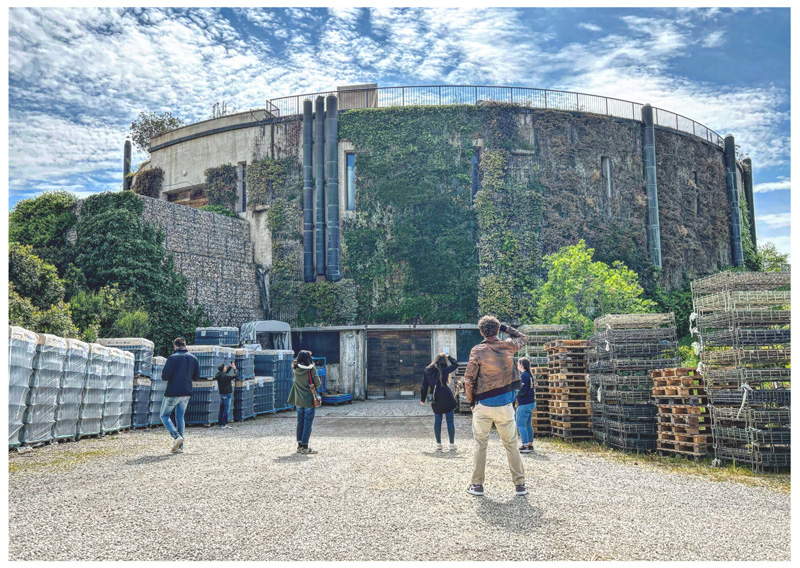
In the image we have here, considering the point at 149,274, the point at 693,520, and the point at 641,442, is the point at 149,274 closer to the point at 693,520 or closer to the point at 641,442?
the point at 641,442

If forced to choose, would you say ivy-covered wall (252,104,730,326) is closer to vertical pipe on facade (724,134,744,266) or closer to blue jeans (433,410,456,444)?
vertical pipe on facade (724,134,744,266)

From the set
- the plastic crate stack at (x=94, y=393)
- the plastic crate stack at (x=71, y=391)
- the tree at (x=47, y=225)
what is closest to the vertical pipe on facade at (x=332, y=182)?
the tree at (x=47, y=225)

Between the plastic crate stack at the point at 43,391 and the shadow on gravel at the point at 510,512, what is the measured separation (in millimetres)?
7871

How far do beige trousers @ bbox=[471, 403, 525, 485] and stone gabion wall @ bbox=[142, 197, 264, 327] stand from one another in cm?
2056

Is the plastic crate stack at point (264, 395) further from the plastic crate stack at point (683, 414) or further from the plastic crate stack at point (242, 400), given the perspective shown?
the plastic crate stack at point (683, 414)

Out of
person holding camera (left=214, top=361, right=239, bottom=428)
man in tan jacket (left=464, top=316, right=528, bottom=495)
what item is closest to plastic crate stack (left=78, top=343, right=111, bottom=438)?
person holding camera (left=214, top=361, right=239, bottom=428)

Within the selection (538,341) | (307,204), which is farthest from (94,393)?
(307,204)

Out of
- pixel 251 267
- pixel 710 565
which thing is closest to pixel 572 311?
pixel 251 267

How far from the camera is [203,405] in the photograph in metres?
16.2

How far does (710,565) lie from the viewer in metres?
4.95

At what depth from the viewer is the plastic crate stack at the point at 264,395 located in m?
19.0

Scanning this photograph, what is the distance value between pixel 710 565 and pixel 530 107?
2846 cm

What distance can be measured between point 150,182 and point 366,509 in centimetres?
3079

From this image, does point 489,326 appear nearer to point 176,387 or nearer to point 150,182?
point 176,387
